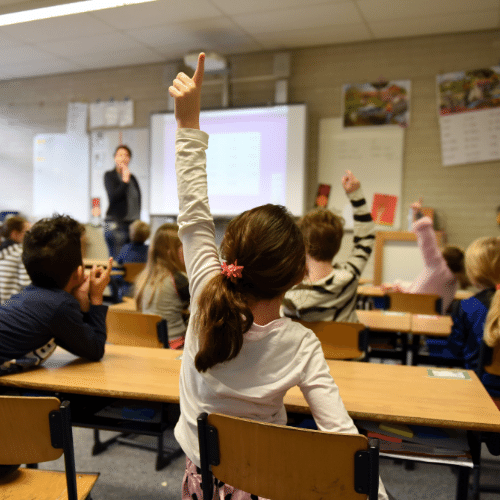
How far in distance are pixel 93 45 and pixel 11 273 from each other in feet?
11.5

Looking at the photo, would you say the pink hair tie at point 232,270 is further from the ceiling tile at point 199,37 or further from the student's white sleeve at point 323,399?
the ceiling tile at point 199,37

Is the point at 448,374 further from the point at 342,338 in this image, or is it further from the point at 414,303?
the point at 414,303

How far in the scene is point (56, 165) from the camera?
6871 mm

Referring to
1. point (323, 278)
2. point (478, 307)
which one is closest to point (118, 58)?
point (323, 278)

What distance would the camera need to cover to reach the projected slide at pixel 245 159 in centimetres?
539

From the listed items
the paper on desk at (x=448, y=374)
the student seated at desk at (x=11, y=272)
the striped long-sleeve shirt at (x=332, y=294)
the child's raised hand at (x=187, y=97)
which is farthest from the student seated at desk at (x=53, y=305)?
the student seated at desk at (x=11, y=272)

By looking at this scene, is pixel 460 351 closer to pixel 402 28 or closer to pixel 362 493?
pixel 362 493

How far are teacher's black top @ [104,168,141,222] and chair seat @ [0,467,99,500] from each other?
4724 mm

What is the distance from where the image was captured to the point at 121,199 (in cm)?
587

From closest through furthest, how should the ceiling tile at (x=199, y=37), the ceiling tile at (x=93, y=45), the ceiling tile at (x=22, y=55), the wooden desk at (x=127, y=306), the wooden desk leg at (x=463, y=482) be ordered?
1. the wooden desk leg at (x=463, y=482)
2. the wooden desk at (x=127, y=306)
3. the ceiling tile at (x=199, y=37)
4. the ceiling tile at (x=93, y=45)
5. the ceiling tile at (x=22, y=55)

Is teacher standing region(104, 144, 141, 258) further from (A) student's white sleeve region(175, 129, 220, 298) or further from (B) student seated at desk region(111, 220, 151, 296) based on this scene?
(A) student's white sleeve region(175, 129, 220, 298)

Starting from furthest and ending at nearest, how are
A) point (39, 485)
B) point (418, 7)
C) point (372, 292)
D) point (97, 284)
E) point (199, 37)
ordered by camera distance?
point (199, 37) < point (418, 7) < point (372, 292) < point (97, 284) < point (39, 485)

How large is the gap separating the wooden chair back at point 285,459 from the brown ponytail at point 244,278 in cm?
15

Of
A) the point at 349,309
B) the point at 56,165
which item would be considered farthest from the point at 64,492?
the point at 56,165
